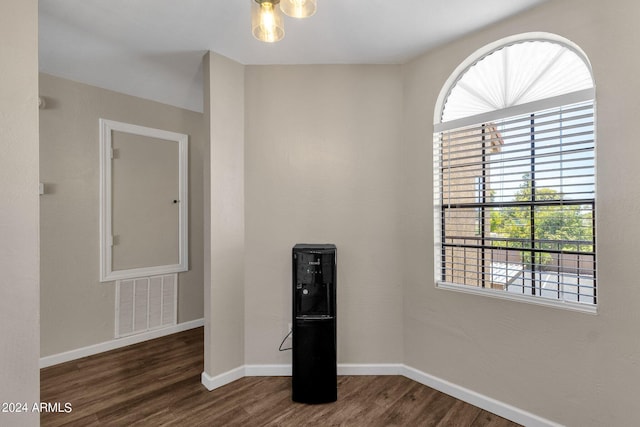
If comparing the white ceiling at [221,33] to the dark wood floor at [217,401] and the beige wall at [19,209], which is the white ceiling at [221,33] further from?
the dark wood floor at [217,401]

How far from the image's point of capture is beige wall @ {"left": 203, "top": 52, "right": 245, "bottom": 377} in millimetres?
2383

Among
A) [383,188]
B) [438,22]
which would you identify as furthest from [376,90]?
[383,188]

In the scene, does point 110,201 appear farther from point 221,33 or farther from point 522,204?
point 522,204

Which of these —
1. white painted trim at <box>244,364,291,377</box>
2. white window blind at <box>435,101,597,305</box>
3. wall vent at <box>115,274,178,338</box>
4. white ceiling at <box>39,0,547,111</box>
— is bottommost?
white painted trim at <box>244,364,291,377</box>

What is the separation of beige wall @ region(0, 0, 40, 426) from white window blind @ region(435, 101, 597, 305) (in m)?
2.56

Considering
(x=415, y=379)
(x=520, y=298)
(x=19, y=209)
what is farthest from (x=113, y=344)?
(x=520, y=298)

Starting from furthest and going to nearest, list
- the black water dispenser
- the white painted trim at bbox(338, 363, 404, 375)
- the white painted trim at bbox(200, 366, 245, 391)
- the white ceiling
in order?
the white painted trim at bbox(338, 363, 404, 375) < the white painted trim at bbox(200, 366, 245, 391) < the black water dispenser < the white ceiling

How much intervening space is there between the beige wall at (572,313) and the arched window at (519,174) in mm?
81

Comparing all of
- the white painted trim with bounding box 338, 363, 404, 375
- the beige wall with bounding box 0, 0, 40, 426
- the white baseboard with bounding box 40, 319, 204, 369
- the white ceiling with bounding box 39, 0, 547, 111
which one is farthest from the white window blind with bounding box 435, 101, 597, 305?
the white baseboard with bounding box 40, 319, 204, 369

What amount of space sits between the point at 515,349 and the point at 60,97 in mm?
4162

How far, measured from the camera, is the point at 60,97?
2760 millimetres

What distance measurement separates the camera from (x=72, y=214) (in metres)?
2.83

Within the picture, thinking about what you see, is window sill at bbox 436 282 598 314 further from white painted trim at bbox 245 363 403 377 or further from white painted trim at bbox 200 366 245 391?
white painted trim at bbox 200 366 245 391

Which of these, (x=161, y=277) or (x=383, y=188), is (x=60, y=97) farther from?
(x=383, y=188)
